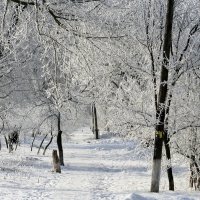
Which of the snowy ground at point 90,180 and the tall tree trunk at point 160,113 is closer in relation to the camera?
the tall tree trunk at point 160,113

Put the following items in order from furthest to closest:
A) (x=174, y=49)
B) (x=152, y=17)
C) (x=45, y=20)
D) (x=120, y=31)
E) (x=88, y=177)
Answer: (x=88, y=177) → (x=174, y=49) → (x=152, y=17) → (x=120, y=31) → (x=45, y=20)

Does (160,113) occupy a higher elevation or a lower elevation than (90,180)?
higher

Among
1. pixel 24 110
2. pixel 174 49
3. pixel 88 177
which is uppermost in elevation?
pixel 174 49

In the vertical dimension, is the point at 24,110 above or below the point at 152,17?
below

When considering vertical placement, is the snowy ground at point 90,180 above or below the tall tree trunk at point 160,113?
below

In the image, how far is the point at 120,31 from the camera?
8.17m

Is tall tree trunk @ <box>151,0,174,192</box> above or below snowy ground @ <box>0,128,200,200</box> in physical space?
above

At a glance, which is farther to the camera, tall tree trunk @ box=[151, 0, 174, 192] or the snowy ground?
the snowy ground

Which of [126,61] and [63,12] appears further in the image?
[126,61]

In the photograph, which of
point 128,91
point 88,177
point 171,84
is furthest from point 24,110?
point 171,84

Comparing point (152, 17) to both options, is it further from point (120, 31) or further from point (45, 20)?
point (45, 20)

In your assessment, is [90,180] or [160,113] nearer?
[160,113]

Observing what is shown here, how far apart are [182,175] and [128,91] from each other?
6.16m

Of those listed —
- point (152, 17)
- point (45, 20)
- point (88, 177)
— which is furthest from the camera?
point (88, 177)
